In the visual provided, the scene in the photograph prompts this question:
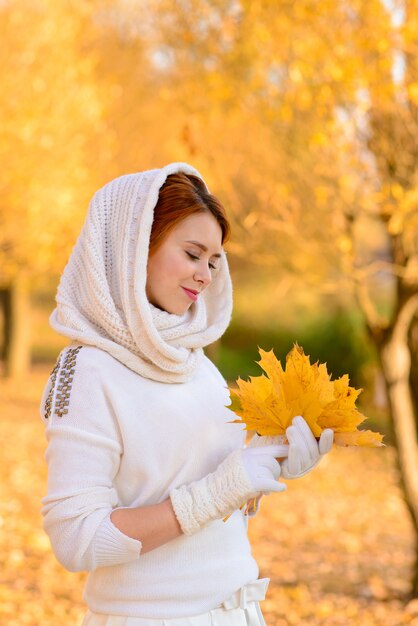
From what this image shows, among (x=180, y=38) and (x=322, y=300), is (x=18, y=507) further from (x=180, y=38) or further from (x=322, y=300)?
(x=322, y=300)

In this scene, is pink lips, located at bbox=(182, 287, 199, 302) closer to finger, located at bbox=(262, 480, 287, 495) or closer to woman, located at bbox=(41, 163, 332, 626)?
woman, located at bbox=(41, 163, 332, 626)

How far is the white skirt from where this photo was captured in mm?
2041

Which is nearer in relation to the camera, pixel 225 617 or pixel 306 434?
pixel 306 434

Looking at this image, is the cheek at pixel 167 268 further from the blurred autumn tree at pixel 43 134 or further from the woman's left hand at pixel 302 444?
the blurred autumn tree at pixel 43 134

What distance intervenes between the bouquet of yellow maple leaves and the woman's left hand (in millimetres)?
32

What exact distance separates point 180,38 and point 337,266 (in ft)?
6.80

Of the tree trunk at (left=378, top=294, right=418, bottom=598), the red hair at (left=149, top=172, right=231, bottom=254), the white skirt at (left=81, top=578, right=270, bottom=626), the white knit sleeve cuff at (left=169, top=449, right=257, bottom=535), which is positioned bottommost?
the tree trunk at (left=378, top=294, right=418, bottom=598)

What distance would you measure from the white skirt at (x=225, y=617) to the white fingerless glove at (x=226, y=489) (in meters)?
0.25

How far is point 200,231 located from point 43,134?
8787mm

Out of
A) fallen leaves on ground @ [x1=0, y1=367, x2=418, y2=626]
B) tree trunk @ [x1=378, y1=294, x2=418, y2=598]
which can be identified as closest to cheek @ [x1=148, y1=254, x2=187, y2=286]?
fallen leaves on ground @ [x1=0, y1=367, x2=418, y2=626]

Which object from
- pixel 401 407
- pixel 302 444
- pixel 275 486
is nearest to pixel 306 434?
pixel 302 444

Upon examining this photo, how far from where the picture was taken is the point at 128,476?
6.77ft

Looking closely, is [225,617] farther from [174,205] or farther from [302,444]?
[174,205]

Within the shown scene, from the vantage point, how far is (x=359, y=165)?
18.3ft
